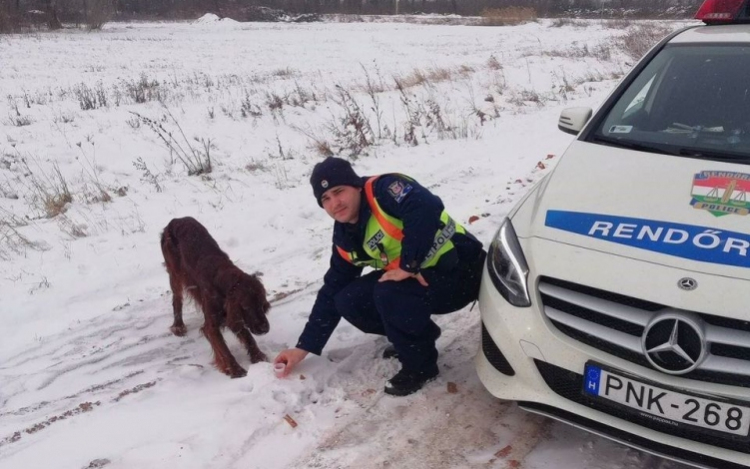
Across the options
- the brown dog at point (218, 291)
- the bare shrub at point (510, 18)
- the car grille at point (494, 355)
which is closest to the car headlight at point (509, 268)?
the car grille at point (494, 355)

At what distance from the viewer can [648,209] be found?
2641mm

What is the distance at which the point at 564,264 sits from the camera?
2455 mm

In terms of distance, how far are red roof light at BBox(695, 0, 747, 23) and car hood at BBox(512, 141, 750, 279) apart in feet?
6.06

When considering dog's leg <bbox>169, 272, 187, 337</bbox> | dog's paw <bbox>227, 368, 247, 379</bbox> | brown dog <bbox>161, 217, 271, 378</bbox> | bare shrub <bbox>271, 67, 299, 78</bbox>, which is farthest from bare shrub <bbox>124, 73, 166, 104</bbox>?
dog's paw <bbox>227, 368, 247, 379</bbox>

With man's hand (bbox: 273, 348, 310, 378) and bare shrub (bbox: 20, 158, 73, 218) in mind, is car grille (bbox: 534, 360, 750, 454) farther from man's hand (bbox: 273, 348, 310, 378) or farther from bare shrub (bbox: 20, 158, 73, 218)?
bare shrub (bbox: 20, 158, 73, 218)

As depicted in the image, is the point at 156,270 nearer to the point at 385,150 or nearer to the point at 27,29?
the point at 385,150

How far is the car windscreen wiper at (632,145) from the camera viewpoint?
3168 millimetres

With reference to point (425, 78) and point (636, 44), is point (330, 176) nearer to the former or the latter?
point (425, 78)

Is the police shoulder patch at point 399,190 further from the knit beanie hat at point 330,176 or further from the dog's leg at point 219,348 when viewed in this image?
the dog's leg at point 219,348

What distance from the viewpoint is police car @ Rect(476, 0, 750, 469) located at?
215cm

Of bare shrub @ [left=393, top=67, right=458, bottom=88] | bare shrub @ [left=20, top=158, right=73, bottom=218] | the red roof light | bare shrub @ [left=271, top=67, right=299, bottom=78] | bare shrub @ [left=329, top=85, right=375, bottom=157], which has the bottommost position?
bare shrub @ [left=20, top=158, right=73, bottom=218]

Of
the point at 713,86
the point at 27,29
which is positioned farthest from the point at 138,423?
the point at 27,29

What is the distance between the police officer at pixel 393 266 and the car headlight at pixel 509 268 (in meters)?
0.32

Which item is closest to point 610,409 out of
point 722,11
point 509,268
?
point 509,268
